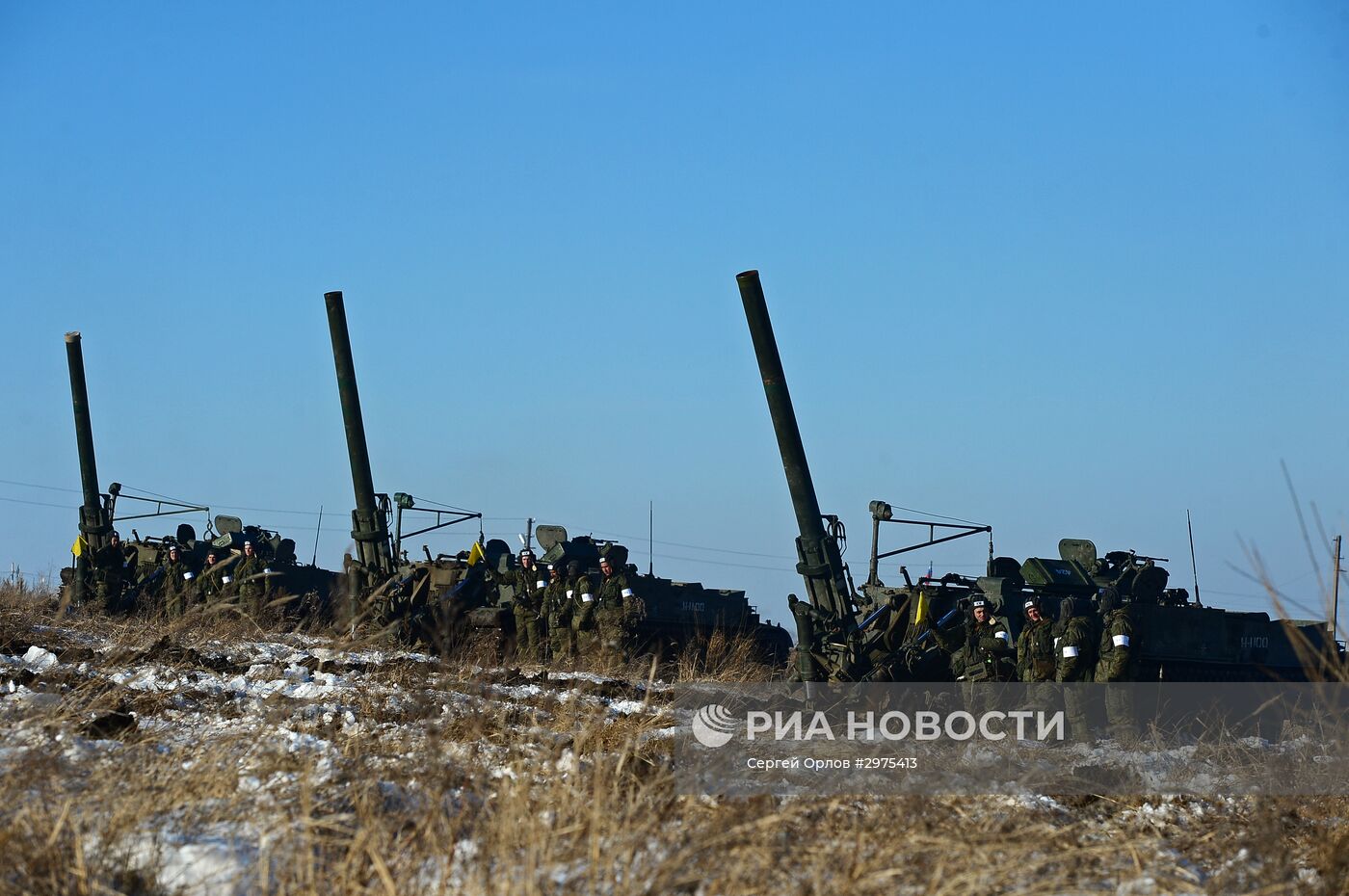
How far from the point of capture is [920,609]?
52.6 feet

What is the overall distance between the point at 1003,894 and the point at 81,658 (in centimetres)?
903

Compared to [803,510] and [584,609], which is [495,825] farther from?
[584,609]

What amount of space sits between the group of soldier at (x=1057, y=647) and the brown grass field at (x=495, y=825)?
4475 mm

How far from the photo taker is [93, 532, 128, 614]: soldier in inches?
969

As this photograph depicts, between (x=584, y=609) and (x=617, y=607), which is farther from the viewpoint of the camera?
(x=584, y=609)

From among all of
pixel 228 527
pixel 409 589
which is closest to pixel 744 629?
pixel 409 589

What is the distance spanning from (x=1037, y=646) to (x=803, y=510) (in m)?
3.11

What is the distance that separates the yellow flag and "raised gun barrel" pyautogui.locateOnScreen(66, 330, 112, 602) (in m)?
15.6

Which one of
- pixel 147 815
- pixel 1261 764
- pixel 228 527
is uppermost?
pixel 228 527

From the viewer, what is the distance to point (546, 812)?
6145mm

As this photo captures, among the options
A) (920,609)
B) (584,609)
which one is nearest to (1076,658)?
(920,609)

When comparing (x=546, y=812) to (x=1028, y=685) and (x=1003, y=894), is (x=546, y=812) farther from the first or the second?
(x=1028, y=685)

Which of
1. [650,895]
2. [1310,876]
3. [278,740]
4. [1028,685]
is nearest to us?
[650,895]

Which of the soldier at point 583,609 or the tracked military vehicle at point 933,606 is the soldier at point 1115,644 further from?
the soldier at point 583,609
